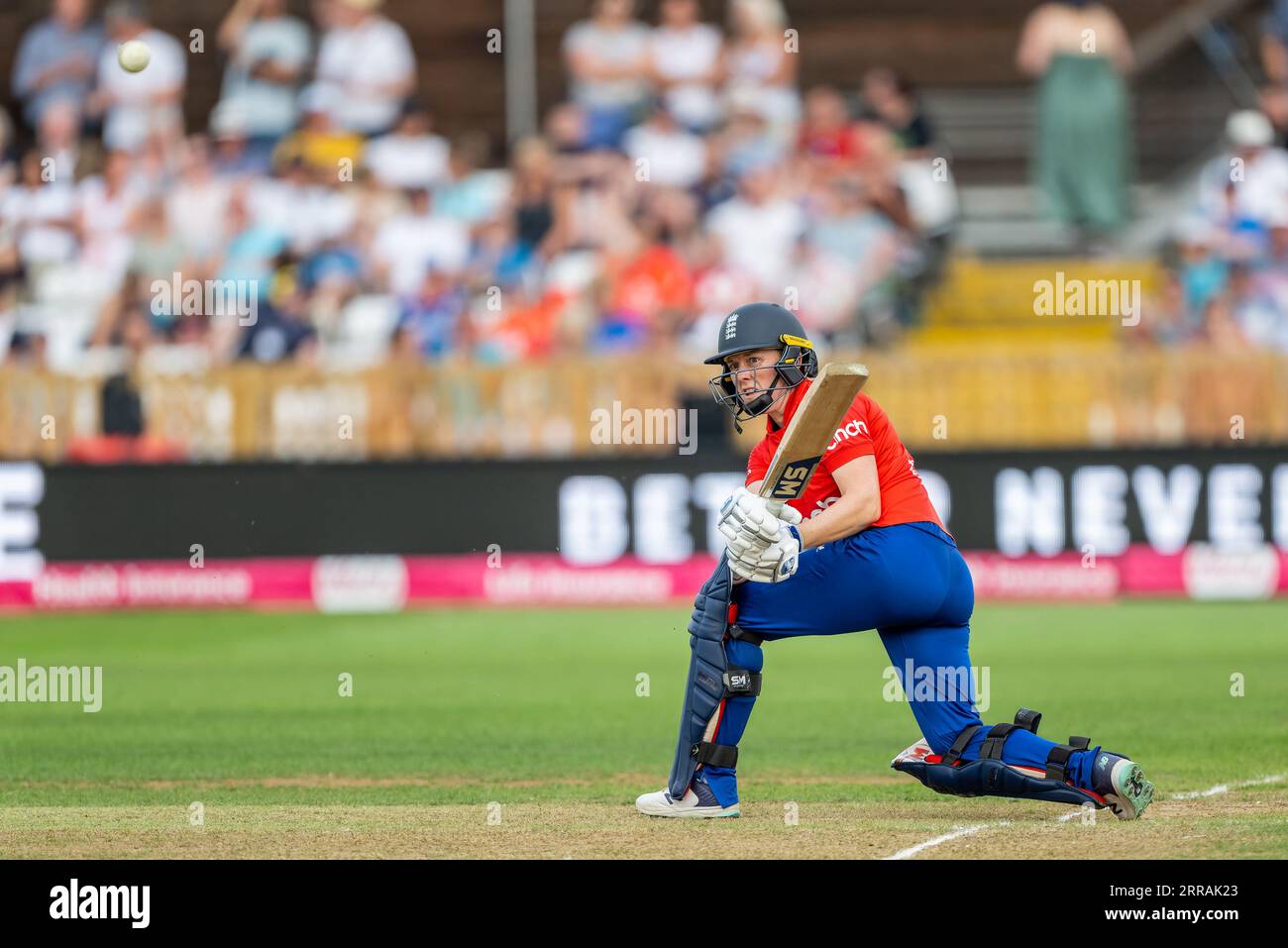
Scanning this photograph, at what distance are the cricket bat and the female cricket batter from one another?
82 millimetres

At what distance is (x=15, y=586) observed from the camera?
17219 millimetres

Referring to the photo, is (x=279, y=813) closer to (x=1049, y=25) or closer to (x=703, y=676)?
(x=703, y=676)

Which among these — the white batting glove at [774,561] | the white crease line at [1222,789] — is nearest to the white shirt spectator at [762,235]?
the white crease line at [1222,789]

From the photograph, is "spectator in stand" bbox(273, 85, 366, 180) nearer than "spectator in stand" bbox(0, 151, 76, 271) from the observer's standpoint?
No

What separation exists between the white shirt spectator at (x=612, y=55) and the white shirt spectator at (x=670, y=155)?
1.73ft

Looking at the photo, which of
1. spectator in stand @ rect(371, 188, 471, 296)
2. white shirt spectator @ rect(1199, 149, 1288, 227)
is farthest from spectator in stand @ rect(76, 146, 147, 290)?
white shirt spectator @ rect(1199, 149, 1288, 227)

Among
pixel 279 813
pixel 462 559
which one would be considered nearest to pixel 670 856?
pixel 279 813

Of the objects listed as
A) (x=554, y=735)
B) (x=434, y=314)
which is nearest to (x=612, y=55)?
(x=434, y=314)

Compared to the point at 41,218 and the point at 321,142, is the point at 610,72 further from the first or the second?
the point at 41,218

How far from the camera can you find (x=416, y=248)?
731 inches

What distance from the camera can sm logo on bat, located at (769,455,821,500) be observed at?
23.8 ft

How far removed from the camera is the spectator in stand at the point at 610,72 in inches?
746

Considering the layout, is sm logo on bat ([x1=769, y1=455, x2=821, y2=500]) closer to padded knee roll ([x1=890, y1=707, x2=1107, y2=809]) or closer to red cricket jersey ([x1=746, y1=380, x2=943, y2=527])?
red cricket jersey ([x1=746, y1=380, x2=943, y2=527])

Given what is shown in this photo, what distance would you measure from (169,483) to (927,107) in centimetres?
989
